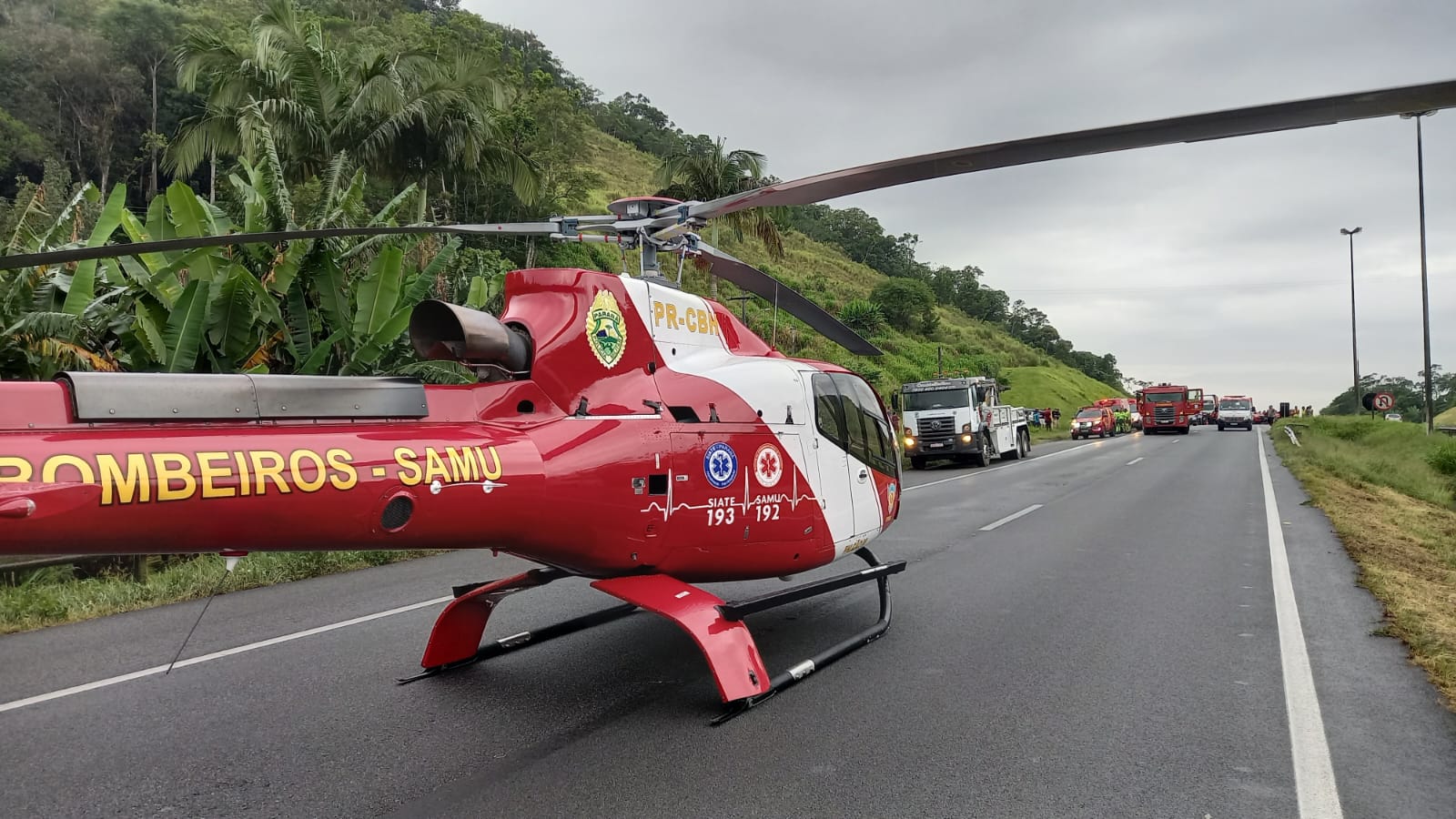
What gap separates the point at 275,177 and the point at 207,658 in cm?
779

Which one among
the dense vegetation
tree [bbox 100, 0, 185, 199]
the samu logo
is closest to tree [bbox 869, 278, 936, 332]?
the dense vegetation

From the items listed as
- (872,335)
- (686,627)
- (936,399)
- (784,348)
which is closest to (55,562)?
(686,627)

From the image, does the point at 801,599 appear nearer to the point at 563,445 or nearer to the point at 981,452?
the point at 563,445

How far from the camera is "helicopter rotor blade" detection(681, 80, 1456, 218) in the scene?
141 inches

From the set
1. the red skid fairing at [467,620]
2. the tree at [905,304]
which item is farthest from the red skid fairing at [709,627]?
the tree at [905,304]

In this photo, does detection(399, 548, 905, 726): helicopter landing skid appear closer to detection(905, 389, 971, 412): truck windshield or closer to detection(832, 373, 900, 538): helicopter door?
detection(832, 373, 900, 538): helicopter door

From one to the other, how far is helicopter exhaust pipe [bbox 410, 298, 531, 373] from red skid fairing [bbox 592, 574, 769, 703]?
4.90 ft

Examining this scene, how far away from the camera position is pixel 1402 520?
1245 cm

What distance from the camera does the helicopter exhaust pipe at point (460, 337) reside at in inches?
177

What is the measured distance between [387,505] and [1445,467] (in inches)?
910

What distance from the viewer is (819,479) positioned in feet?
19.6

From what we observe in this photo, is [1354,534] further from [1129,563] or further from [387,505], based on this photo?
[387,505]

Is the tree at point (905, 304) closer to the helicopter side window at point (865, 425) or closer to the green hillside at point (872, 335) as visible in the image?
the green hillside at point (872, 335)

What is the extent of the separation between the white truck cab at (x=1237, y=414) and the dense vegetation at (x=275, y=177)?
17.9 m
